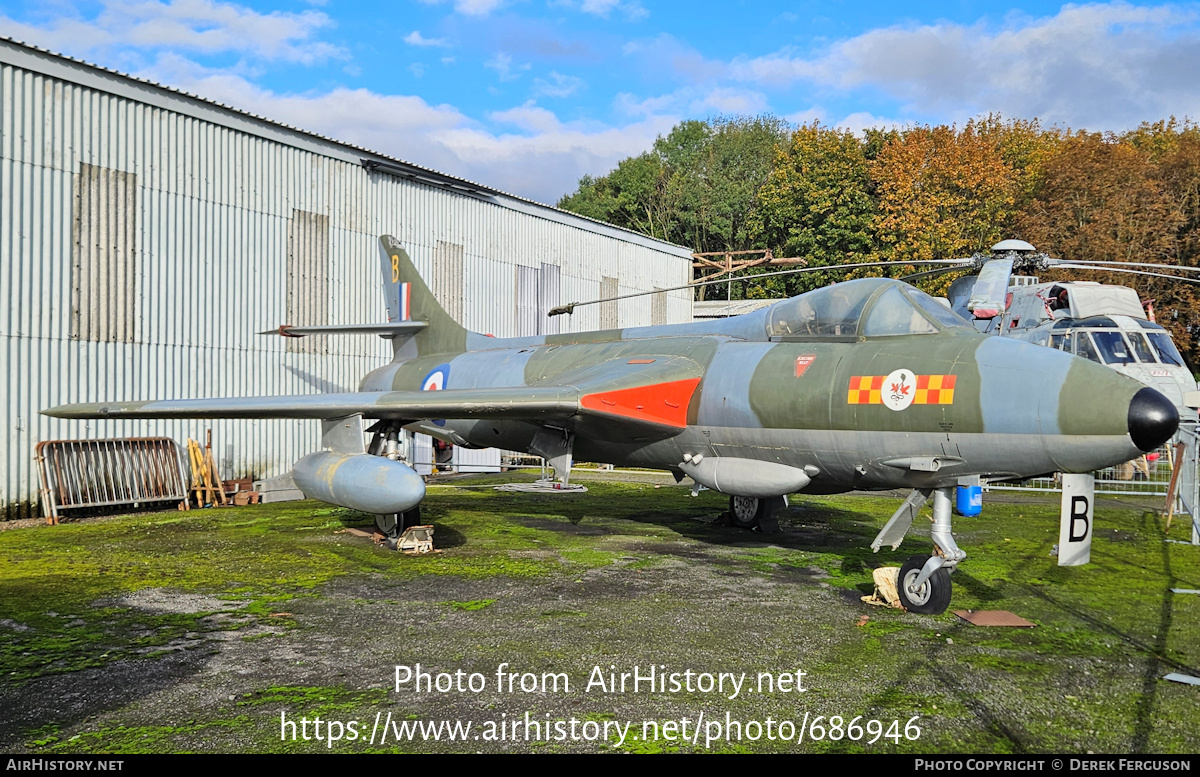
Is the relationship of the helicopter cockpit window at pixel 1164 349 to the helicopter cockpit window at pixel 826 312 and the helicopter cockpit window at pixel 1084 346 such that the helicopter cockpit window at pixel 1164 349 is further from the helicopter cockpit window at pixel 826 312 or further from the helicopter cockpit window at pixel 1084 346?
the helicopter cockpit window at pixel 826 312

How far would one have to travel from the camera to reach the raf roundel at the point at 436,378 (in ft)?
45.1

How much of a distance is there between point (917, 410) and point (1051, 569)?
3.66 metres

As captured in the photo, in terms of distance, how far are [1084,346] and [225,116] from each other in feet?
63.6

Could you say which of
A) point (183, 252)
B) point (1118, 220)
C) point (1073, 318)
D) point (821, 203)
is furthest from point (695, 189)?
point (183, 252)

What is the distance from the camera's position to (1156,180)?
35469 millimetres

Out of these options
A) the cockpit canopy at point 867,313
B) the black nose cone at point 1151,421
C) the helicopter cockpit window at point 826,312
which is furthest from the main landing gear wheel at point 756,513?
the black nose cone at point 1151,421

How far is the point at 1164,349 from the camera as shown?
18297 mm

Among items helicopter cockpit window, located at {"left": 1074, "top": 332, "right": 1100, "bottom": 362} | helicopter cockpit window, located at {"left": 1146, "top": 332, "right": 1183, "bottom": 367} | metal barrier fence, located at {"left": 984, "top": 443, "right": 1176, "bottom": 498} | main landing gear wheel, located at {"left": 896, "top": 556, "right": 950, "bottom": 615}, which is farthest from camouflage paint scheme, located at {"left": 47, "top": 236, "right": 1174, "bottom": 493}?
helicopter cockpit window, located at {"left": 1146, "top": 332, "right": 1183, "bottom": 367}

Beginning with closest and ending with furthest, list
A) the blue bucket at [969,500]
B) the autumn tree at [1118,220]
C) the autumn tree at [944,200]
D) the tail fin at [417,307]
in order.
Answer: the blue bucket at [969,500]
the tail fin at [417,307]
the autumn tree at [1118,220]
the autumn tree at [944,200]

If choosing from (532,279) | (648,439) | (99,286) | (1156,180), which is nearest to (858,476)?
(648,439)

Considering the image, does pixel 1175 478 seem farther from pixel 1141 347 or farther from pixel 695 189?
pixel 695 189

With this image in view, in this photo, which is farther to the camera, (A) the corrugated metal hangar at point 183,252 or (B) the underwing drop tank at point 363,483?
(A) the corrugated metal hangar at point 183,252

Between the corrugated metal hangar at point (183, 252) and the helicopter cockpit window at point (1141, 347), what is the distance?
15.8 meters
